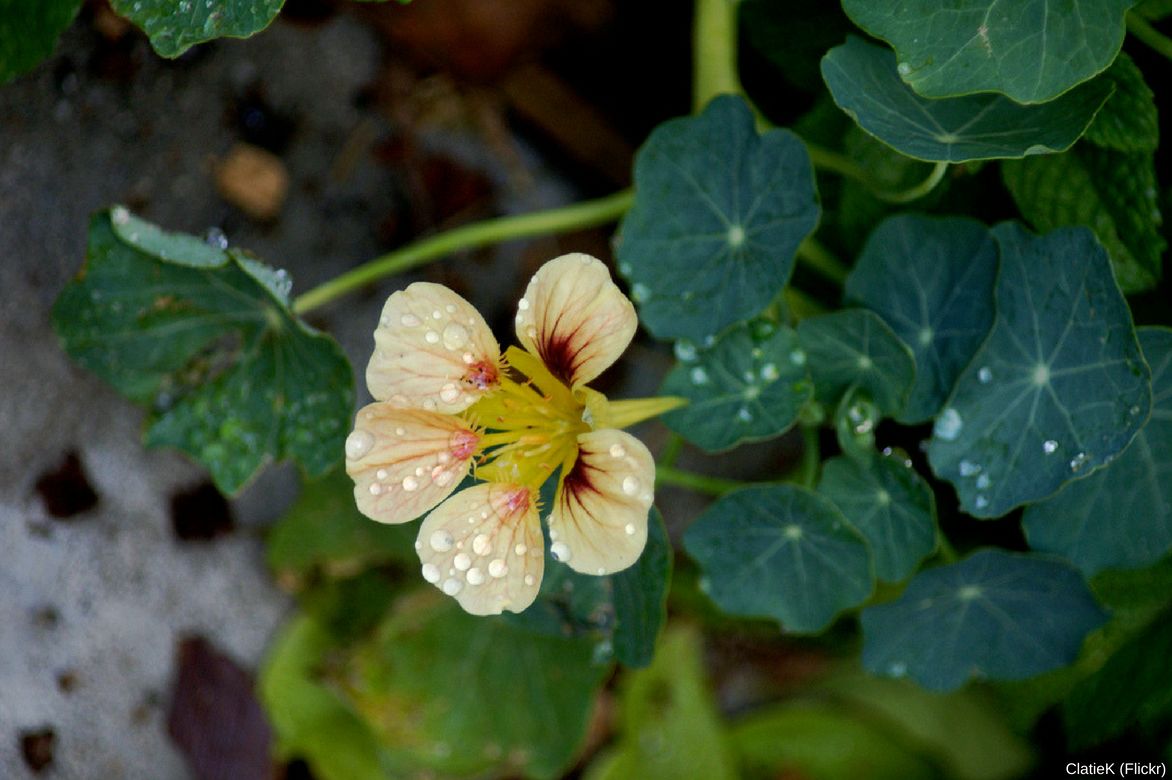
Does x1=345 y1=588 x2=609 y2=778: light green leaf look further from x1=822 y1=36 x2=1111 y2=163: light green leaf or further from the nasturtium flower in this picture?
x1=822 y1=36 x2=1111 y2=163: light green leaf

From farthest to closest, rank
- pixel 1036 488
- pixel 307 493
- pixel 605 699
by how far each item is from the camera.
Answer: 1. pixel 605 699
2. pixel 307 493
3. pixel 1036 488

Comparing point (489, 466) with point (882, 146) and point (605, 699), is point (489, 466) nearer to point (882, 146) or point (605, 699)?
point (882, 146)

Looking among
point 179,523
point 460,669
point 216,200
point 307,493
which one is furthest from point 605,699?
point 216,200

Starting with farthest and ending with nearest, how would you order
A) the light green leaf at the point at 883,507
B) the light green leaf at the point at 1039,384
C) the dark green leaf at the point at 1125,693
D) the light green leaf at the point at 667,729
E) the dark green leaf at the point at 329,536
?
the light green leaf at the point at 667,729 < the dark green leaf at the point at 329,536 < the dark green leaf at the point at 1125,693 < the light green leaf at the point at 883,507 < the light green leaf at the point at 1039,384

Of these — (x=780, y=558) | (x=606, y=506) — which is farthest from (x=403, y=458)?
(x=780, y=558)

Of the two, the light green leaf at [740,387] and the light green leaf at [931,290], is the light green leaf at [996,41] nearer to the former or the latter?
the light green leaf at [931,290]

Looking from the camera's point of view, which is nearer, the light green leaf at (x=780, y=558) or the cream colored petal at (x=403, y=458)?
the cream colored petal at (x=403, y=458)

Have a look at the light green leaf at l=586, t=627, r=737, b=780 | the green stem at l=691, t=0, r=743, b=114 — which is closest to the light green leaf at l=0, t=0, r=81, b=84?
the green stem at l=691, t=0, r=743, b=114

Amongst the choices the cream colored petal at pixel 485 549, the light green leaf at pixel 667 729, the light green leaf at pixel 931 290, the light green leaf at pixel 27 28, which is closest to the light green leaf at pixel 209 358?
the light green leaf at pixel 27 28
